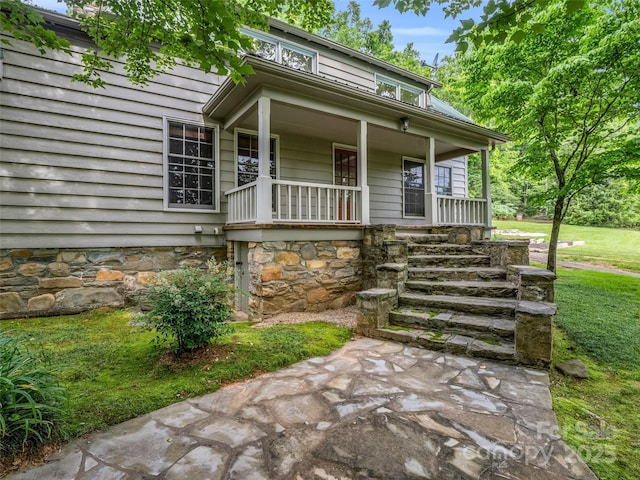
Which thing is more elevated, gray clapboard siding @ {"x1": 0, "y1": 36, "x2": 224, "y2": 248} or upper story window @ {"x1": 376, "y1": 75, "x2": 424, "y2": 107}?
upper story window @ {"x1": 376, "y1": 75, "x2": 424, "y2": 107}

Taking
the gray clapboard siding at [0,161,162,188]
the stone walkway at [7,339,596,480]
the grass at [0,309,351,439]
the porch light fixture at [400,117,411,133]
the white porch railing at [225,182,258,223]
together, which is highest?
the porch light fixture at [400,117,411,133]

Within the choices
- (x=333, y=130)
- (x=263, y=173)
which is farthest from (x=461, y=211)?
(x=263, y=173)

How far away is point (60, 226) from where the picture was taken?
4.59 meters

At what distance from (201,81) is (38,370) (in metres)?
5.34

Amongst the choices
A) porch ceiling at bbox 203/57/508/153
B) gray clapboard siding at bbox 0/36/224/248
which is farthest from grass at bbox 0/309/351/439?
porch ceiling at bbox 203/57/508/153

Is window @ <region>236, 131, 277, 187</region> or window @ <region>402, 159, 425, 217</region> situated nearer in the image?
window @ <region>236, 131, 277, 187</region>

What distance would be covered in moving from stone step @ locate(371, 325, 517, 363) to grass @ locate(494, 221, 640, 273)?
9121 mm

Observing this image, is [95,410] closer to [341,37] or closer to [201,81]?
[201,81]

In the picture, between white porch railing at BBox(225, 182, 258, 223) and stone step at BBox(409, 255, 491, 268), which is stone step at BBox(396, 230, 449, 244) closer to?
stone step at BBox(409, 255, 491, 268)

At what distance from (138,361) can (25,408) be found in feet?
3.93

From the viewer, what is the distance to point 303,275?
4.74 m

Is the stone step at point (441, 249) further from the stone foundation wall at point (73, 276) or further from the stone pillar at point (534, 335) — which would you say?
the stone foundation wall at point (73, 276)

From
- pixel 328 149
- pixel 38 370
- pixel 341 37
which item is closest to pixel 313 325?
pixel 38 370

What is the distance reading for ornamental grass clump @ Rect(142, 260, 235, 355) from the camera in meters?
2.62
